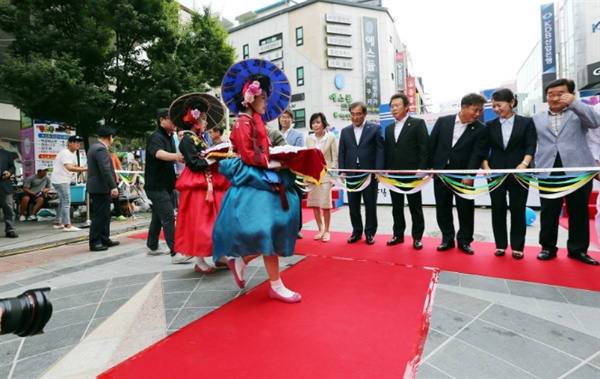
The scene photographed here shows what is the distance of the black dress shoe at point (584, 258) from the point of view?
3.43 m

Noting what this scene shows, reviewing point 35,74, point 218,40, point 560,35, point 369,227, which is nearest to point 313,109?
point 218,40

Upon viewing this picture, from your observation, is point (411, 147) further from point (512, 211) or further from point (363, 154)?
point (512, 211)

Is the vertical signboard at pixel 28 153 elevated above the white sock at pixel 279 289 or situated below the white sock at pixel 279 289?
above

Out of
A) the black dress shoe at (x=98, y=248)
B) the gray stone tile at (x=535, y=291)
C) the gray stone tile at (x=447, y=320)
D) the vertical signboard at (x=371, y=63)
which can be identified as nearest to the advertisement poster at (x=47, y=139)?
the black dress shoe at (x=98, y=248)

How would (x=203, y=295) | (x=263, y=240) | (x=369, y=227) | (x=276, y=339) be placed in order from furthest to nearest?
1. (x=369, y=227)
2. (x=203, y=295)
3. (x=263, y=240)
4. (x=276, y=339)

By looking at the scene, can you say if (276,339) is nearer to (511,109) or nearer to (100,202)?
(511,109)

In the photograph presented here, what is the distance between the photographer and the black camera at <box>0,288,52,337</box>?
96cm

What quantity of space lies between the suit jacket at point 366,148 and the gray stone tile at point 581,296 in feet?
7.35

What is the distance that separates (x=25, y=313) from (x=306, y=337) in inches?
57.1

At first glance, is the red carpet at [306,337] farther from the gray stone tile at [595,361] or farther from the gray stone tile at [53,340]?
the gray stone tile at [595,361]

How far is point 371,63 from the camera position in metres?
31.1

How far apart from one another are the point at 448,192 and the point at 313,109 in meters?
27.0

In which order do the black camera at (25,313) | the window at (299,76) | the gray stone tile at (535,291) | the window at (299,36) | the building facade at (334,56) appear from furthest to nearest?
the window at (299,36)
the window at (299,76)
the building facade at (334,56)
the gray stone tile at (535,291)
the black camera at (25,313)

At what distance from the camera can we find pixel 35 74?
714cm
